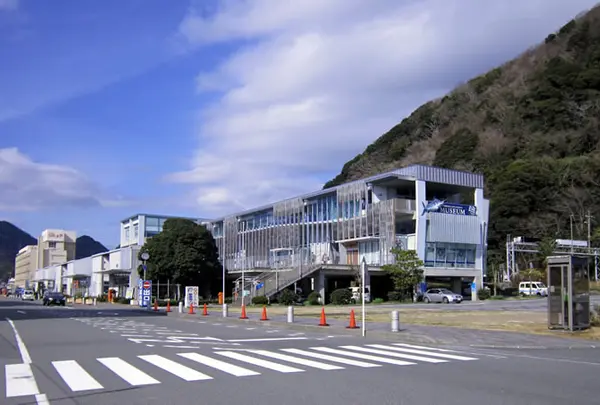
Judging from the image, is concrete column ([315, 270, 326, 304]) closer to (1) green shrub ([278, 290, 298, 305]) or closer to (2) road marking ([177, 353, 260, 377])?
(1) green shrub ([278, 290, 298, 305])

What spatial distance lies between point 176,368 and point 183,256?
173ft

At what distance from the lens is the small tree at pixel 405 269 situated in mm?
54812

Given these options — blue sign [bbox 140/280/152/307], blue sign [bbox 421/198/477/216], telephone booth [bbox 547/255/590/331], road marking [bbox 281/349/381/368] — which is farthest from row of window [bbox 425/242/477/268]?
road marking [bbox 281/349/381/368]

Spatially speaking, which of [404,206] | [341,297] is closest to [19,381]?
[341,297]

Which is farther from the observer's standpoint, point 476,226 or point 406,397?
point 476,226

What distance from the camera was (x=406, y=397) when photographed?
8.93m

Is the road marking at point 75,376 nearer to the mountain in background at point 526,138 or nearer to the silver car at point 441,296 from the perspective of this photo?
the silver car at point 441,296

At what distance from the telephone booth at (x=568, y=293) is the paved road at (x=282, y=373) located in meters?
4.23

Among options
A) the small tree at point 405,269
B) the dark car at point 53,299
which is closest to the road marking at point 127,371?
the small tree at point 405,269

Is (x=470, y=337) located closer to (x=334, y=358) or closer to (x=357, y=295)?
(x=334, y=358)

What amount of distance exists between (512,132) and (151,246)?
63417mm

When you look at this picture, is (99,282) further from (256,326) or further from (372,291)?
(256,326)

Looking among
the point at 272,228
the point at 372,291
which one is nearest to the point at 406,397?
the point at 372,291

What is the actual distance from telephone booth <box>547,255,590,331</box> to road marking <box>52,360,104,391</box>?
→ 15996mm
